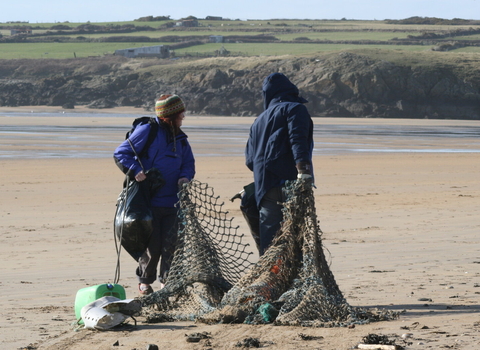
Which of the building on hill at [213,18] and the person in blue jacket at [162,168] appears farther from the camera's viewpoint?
Result: the building on hill at [213,18]

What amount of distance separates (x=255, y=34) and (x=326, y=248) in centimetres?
10717

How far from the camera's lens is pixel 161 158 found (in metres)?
6.46

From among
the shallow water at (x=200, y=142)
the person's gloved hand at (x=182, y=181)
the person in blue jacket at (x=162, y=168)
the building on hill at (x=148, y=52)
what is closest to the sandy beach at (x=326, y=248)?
the person in blue jacket at (x=162, y=168)

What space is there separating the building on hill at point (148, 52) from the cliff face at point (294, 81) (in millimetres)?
11940

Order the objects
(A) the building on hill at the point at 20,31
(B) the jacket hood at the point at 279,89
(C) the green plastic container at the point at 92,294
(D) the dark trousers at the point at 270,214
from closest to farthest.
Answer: (C) the green plastic container at the point at 92,294 < (D) the dark trousers at the point at 270,214 < (B) the jacket hood at the point at 279,89 < (A) the building on hill at the point at 20,31

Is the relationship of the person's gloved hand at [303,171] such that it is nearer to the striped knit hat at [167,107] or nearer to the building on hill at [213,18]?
the striped knit hat at [167,107]

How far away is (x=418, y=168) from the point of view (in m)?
19.4

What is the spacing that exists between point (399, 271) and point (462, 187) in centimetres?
872

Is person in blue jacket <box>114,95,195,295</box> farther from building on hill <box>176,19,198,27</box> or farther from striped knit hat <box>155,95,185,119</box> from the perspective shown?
building on hill <box>176,19,198,27</box>

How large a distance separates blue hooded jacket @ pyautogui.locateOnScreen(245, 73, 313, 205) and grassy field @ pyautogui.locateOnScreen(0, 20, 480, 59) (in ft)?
243

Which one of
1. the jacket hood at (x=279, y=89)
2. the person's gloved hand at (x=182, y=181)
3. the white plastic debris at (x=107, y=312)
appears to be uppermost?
the jacket hood at (x=279, y=89)

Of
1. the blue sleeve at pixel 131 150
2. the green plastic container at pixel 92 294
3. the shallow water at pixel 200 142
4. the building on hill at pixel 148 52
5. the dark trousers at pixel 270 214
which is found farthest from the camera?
the building on hill at pixel 148 52

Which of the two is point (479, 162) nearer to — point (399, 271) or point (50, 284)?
point (399, 271)

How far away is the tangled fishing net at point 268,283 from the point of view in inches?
210
